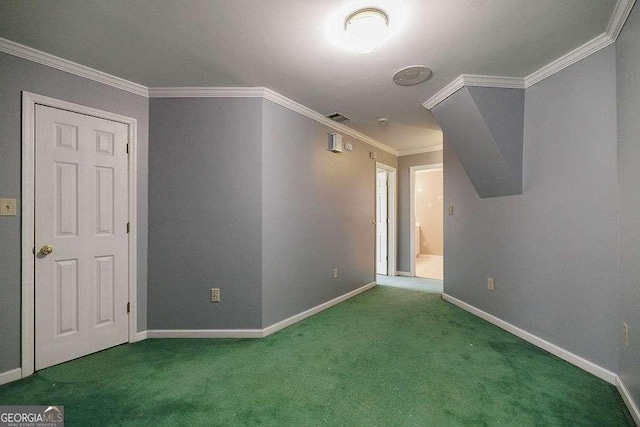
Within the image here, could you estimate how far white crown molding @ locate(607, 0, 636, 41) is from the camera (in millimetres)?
1579

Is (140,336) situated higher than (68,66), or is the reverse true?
(68,66)

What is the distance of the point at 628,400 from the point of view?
1647 millimetres

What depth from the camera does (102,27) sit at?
1.83 meters

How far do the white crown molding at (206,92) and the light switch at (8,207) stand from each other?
140 centimetres

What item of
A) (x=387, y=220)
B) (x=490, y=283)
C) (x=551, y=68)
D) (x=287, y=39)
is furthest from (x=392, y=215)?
(x=287, y=39)

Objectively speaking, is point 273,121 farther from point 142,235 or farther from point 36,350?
point 36,350

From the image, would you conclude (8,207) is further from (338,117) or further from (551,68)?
(551,68)

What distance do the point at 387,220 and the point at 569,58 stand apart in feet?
11.9

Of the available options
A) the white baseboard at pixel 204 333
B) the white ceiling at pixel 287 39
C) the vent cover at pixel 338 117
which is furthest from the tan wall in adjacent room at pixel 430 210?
the white baseboard at pixel 204 333

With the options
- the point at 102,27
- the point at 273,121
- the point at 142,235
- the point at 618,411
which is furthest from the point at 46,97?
the point at 618,411

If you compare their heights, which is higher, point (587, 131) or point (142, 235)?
point (587, 131)

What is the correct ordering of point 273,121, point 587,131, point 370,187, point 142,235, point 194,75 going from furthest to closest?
point 370,187 → point 273,121 → point 142,235 → point 194,75 → point 587,131

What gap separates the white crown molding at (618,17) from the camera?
1579mm

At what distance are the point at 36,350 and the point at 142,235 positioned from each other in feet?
3.57
